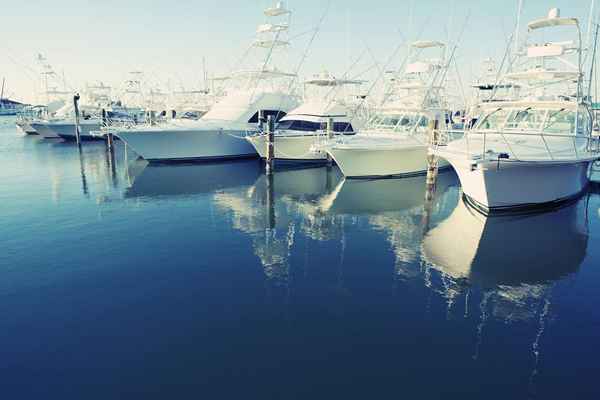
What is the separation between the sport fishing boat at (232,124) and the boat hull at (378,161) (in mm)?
8796

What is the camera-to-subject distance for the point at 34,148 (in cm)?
3556

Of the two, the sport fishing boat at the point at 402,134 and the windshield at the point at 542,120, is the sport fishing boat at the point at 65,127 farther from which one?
the windshield at the point at 542,120

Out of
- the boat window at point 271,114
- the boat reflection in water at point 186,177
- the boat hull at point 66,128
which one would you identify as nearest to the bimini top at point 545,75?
the boat reflection in water at point 186,177

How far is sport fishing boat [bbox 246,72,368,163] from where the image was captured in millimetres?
24469

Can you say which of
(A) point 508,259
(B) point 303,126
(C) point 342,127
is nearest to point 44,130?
(B) point 303,126

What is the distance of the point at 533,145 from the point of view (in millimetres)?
13484

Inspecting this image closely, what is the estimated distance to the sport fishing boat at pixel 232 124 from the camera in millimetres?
24995

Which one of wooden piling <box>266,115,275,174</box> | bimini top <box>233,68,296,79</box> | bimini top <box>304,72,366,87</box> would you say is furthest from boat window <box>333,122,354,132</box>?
bimini top <box>233,68,296,79</box>

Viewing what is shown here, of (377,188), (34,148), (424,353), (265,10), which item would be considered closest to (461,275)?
(424,353)

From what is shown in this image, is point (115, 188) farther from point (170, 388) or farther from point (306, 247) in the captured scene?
point (170, 388)

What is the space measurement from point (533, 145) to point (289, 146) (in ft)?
48.0

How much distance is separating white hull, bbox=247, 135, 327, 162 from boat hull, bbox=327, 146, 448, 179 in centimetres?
472

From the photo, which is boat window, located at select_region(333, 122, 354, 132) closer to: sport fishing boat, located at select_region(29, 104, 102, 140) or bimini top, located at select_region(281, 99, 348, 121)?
bimini top, located at select_region(281, 99, 348, 121)

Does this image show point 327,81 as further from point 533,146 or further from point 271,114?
point 533,146
